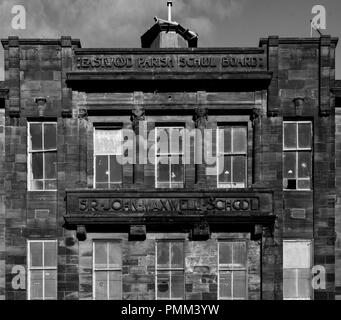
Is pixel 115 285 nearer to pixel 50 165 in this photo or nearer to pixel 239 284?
pixel 239 284

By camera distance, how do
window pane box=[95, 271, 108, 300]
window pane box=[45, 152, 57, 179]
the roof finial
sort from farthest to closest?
the roof finial → window pane box=[45, 152, 57, 179] → window pane box=[95, 271, 108, 300]

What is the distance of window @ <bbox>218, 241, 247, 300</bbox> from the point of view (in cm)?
1541

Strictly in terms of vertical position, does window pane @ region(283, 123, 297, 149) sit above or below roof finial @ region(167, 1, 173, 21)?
below

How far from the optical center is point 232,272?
15430mm

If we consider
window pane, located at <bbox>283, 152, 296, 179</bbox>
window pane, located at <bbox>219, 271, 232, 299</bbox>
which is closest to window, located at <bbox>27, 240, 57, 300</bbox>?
window pane, located at <bbox>219, 271, 232, 299</bbox>

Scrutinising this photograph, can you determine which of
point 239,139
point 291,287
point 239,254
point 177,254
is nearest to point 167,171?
point 239,139

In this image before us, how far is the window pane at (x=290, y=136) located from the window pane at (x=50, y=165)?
719 cm

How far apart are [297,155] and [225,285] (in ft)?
15.0

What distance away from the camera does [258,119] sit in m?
15.4

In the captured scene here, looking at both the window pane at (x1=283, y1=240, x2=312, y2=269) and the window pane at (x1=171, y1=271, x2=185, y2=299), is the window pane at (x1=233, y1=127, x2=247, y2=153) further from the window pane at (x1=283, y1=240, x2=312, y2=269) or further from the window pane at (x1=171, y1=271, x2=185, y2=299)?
the window pane at (x1=171, y1=271, x2=185, y2=299)

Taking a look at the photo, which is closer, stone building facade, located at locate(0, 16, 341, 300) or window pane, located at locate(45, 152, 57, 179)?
stone building facade, located at locate(0, 16, 341, 300)

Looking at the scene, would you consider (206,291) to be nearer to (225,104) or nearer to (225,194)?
(225,194)

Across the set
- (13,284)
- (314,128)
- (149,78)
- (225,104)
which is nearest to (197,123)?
(225,104)

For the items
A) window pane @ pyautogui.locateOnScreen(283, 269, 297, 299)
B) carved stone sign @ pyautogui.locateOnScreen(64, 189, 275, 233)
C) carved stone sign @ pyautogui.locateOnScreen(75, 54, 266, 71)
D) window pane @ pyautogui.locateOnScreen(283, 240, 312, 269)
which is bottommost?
window pane @ pyautogui.locateOnScreen(283, 269, 297, 299)
